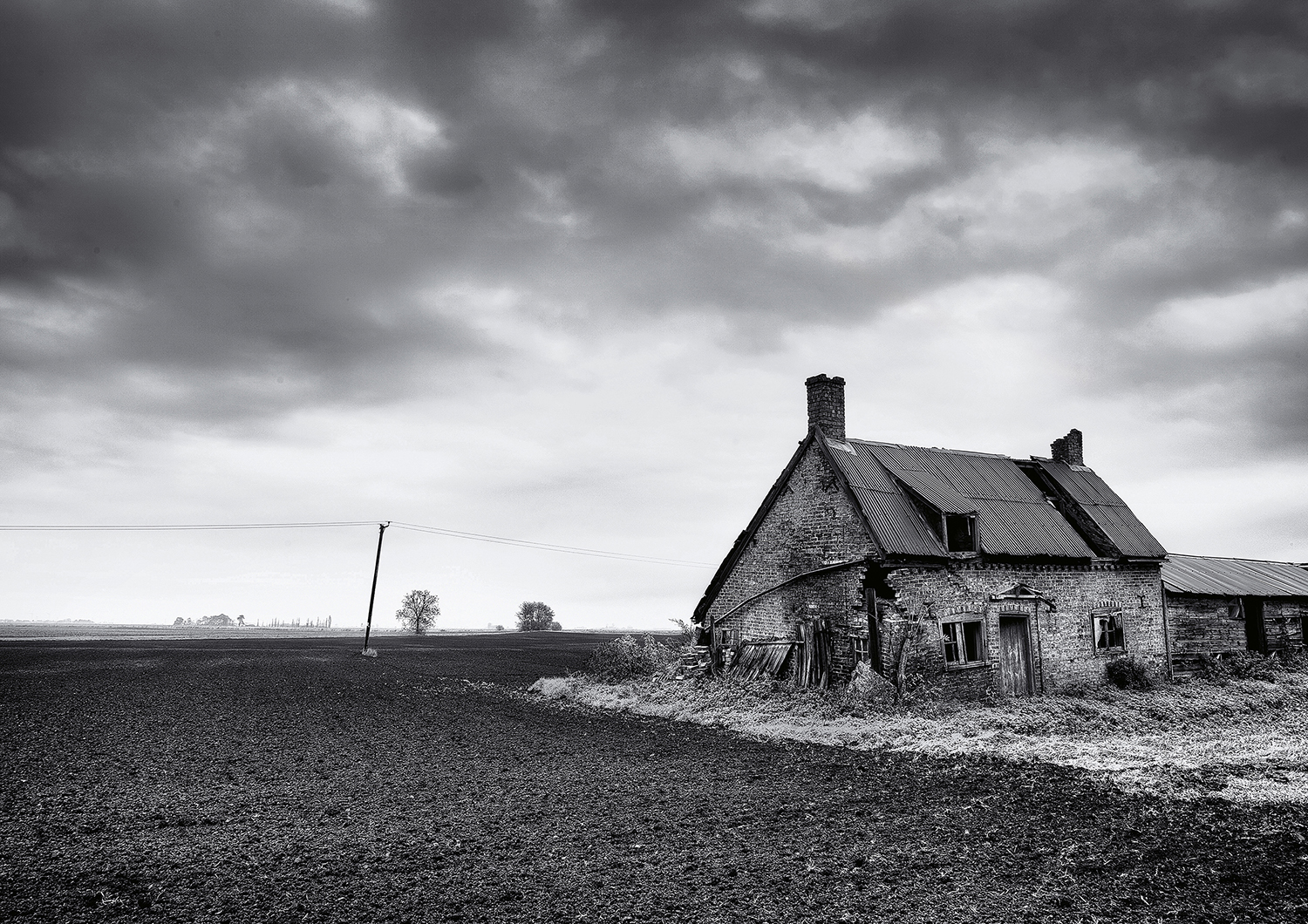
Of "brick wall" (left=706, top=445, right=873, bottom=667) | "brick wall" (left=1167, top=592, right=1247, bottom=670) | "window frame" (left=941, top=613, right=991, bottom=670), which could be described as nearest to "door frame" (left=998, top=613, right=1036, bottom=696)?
"window frame" (left=941, top=613, right=991, bottom=670)

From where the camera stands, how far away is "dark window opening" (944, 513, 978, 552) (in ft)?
64.3

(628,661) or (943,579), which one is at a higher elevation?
(943,579)

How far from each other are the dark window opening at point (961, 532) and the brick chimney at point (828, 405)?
380cm

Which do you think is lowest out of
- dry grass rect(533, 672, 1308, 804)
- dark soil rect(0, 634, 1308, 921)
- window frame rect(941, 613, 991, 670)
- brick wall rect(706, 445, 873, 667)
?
dark soil rect(0, 634, 1308, 921)

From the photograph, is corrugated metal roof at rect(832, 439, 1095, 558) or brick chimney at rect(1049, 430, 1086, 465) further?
brick chimney at rect(1049, 430, 1086, 465)

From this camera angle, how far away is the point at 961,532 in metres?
20.1

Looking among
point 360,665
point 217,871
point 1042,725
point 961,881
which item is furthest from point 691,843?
point 360,665

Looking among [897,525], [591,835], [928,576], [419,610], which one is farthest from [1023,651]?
[419,610]

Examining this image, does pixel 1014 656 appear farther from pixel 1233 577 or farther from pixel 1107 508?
pixel 1233 577

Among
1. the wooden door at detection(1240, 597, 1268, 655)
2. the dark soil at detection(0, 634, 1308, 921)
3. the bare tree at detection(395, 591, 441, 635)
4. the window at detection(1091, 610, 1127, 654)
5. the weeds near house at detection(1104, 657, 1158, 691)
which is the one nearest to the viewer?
the dark soil at detection(0, 634, 1308, 921)

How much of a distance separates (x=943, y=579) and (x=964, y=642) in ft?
5.19

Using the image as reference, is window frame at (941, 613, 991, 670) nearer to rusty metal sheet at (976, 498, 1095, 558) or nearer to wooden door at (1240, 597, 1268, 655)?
rusty metal sheet at (976, 498, 1095, 558)

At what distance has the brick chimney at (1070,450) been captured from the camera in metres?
26.5

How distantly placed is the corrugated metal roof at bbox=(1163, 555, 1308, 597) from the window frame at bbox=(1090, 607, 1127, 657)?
3.57 m
